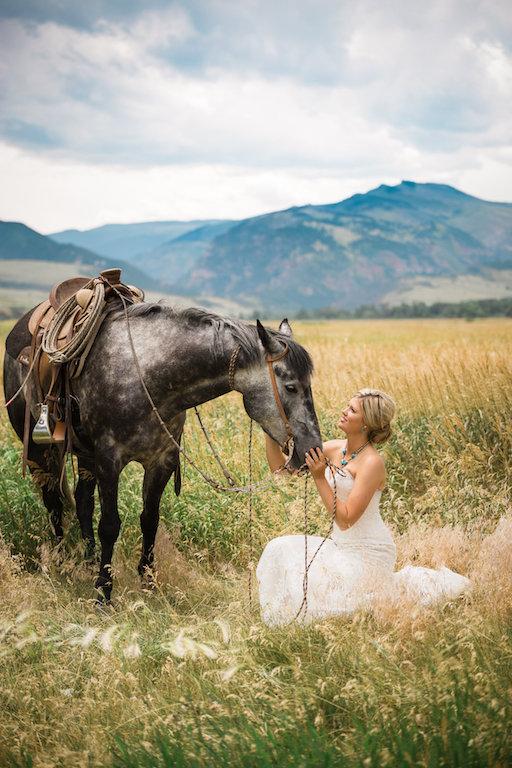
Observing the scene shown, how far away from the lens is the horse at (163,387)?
3691mm

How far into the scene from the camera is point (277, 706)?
8.89 ft

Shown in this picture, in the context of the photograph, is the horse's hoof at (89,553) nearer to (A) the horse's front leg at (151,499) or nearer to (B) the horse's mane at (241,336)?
(A) the horse's front leg at (151,499)

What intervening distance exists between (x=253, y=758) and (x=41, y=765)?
83 centimetres

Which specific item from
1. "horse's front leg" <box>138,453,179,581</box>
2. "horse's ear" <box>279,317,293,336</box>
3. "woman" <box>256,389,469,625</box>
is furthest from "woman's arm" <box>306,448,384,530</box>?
"horse's front leg" <box>138,453,179,581</box>

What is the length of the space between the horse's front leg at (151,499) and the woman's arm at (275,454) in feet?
2.76

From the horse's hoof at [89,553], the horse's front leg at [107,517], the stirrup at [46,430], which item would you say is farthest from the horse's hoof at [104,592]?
the stirrup at [46,430]

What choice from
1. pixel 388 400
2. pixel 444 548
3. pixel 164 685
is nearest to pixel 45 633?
pixel 164 685

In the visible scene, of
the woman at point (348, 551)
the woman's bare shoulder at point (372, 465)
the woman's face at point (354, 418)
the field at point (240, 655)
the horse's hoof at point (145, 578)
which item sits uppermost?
the woman's face at point (354, 418)

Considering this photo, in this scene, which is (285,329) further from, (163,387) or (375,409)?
(163,387)

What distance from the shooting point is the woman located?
3561 millimetres

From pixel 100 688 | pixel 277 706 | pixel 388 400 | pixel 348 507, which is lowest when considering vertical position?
pixel 100 688

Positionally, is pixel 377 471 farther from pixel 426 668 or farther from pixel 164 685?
pixel 164 685

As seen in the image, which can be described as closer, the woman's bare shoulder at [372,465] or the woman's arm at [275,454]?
the woman's bare shoulder at [372,465]

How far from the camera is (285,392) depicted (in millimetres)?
3689
